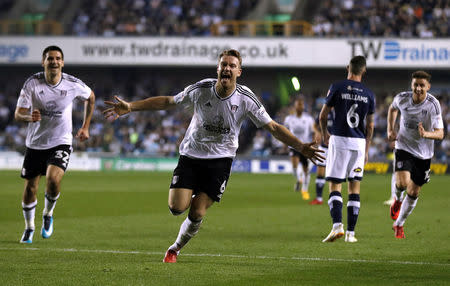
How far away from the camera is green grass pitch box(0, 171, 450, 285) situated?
7.89 metres

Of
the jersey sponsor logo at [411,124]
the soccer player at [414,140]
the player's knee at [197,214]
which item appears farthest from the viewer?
the jersey sponsor logo at [411,124]

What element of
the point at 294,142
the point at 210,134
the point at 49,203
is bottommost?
the point at 49,203

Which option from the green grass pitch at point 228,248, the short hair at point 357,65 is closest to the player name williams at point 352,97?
the short hair at point 357,65

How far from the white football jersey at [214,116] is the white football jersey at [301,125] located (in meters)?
12.4

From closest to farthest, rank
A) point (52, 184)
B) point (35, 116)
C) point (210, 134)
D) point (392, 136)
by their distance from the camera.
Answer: point (210, 134) < point (35, 116) < point (52, 184) < point (392, 136)

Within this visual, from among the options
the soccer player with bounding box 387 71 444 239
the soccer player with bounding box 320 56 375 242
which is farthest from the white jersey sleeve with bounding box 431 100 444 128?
the soccer player with bounding box 320 56 375 242

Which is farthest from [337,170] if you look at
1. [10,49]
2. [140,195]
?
[10,49]

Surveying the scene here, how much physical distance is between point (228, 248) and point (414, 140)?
131 inches

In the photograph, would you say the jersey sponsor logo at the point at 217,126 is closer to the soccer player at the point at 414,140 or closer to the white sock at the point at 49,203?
the white sock at the point at 49,203

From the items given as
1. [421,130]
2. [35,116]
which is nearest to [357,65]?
[421,130]

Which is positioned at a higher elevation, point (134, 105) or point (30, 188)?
point (134, 105)

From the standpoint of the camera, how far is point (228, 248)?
10344mm

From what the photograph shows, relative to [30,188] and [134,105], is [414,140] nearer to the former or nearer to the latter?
[134,105]

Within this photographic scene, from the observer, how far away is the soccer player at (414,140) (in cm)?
1171
